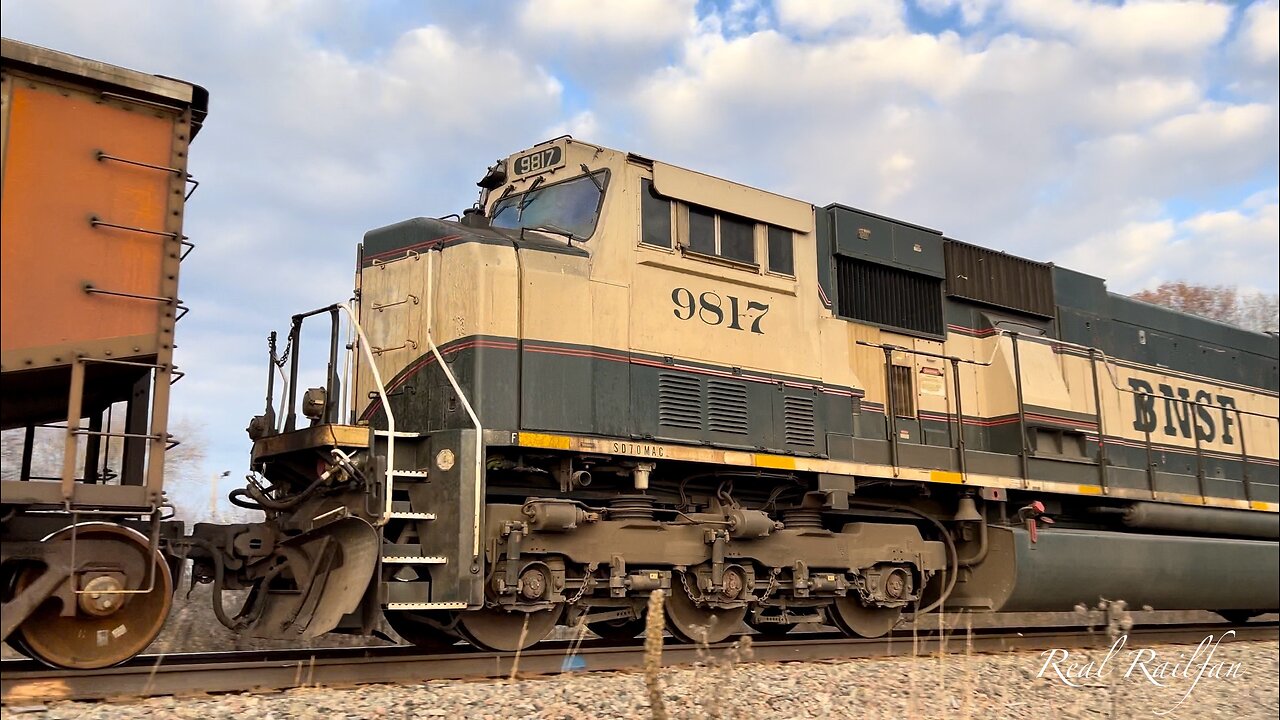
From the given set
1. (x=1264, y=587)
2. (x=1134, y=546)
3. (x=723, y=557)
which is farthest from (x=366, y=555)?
(x=1264, y=587)

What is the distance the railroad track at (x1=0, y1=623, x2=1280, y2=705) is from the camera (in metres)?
5.45

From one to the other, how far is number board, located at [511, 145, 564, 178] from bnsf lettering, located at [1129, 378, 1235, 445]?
26.7 ft

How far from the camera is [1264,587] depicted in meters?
12.6

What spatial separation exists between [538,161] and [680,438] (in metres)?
2.75

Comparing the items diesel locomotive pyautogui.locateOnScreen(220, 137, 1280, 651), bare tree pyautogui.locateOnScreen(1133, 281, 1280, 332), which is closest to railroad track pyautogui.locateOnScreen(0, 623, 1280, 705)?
diesel locomotive pyautogui.locateOnScreen(220, 137, 1280, 651)

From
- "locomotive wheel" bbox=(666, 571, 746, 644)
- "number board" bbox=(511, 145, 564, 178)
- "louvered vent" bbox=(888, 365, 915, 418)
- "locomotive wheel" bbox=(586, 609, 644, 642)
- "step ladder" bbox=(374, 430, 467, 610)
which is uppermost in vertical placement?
"number board" bbox=(511, 145, 564, 178)

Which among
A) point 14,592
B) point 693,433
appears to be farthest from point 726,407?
point 14,592

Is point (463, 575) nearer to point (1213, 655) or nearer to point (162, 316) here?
point (162, 316)

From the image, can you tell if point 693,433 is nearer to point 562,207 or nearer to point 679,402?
point 679,402

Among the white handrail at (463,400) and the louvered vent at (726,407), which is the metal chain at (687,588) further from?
the white handrail at (463,400)

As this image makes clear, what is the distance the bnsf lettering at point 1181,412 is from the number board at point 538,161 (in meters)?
8.15

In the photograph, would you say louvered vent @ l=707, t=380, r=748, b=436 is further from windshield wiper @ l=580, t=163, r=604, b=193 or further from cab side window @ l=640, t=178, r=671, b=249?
windshield wiper @ l=580, t=163, r=604, b=193

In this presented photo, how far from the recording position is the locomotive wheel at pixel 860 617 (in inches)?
370

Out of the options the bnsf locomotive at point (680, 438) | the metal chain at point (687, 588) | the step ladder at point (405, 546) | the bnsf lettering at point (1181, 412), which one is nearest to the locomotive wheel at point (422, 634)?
the bnsf locomotive at point (680, 438)
